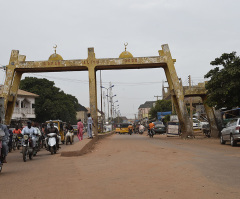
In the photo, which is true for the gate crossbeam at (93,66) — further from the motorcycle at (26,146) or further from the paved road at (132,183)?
the paved road at (132,183)

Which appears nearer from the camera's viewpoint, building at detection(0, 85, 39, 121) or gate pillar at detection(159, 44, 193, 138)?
gate pillar at detection(159, 44, 193, 138)

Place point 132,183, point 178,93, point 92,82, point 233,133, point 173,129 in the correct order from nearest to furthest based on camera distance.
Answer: point 132,183
point 233,133
point 178,93
point 92,82
point 173,129

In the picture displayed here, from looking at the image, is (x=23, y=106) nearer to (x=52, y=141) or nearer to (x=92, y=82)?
(x=92, y=82)

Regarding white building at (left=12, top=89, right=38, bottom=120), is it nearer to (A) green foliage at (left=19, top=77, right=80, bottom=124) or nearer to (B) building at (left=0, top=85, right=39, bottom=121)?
(B) building at (left=0, top=85, right=39, bottom=121)

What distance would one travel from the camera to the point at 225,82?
2378 centimetres

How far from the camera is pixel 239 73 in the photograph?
73.9ft

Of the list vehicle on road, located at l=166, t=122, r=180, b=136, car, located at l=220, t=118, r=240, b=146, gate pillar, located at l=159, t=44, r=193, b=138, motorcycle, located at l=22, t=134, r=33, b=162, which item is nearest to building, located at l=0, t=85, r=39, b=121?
vehicle on road, located at l=166, t=122, r=180, b=136

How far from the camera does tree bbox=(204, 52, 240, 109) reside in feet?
74.7

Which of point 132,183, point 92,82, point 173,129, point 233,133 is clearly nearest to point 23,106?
point 92,82

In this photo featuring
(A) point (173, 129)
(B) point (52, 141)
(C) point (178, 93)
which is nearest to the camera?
(B) point (52, 141)

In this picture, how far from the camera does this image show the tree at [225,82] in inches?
897

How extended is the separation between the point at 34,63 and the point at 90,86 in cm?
499

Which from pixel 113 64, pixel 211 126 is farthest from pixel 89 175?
pixel 211 126

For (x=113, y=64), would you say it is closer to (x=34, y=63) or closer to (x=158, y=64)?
(x=158, y=64)
